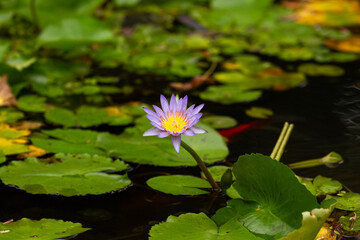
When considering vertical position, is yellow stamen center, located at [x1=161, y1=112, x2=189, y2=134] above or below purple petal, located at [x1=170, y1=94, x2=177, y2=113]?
below

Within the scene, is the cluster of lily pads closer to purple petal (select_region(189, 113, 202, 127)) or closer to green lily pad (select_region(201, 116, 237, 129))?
green lily pad (select_region(201, 116, 237, 129))

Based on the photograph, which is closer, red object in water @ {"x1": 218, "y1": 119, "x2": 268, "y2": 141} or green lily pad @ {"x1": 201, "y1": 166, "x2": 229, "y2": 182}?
green lily pad @ {"x1": 201, "y1": 166, "x2": 229, "y2": 182}

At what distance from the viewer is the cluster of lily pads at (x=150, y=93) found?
3.11 ft

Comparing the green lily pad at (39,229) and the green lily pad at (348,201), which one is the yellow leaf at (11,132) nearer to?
the green lily pad at (39,229)

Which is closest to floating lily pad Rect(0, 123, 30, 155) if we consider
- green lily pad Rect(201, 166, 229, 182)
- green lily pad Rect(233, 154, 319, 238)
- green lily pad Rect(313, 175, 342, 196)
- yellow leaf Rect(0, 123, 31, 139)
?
yellow leaf Rect(0, 123, 31, 139)

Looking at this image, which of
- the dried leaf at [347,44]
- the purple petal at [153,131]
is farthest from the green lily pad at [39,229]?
the dried leaf at [347,44]

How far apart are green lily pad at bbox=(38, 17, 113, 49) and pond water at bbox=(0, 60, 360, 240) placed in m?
0.60

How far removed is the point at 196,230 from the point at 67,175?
1.22ft

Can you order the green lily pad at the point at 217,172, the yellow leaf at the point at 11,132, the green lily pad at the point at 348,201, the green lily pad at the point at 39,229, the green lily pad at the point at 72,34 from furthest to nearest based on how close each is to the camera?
the green lily pad at the point at 72,34, the yellow leaf at the point at 11,132, the green lily pad at the point at 217,172, the green lily pad at the point at 348,201, the green lily pad at the point at 39,229

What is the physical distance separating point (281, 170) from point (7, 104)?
41.4 inches

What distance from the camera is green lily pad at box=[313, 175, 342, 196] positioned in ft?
3.67

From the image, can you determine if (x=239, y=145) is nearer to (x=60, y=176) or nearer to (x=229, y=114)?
(x=229, y=114)

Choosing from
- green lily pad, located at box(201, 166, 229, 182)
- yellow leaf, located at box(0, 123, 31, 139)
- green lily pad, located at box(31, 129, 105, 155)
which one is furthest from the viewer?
yellow leaf, located at box(0, 123, 31, 139)

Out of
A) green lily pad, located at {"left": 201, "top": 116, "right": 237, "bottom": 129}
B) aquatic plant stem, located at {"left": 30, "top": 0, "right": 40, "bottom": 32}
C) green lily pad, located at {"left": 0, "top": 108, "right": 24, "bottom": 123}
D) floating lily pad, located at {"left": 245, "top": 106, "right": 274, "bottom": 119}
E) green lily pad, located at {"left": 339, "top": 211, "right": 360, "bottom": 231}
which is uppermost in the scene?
aquatic plant stem, located at {"left": 30, "top": 0, "right": 40, "bottom": 32}
